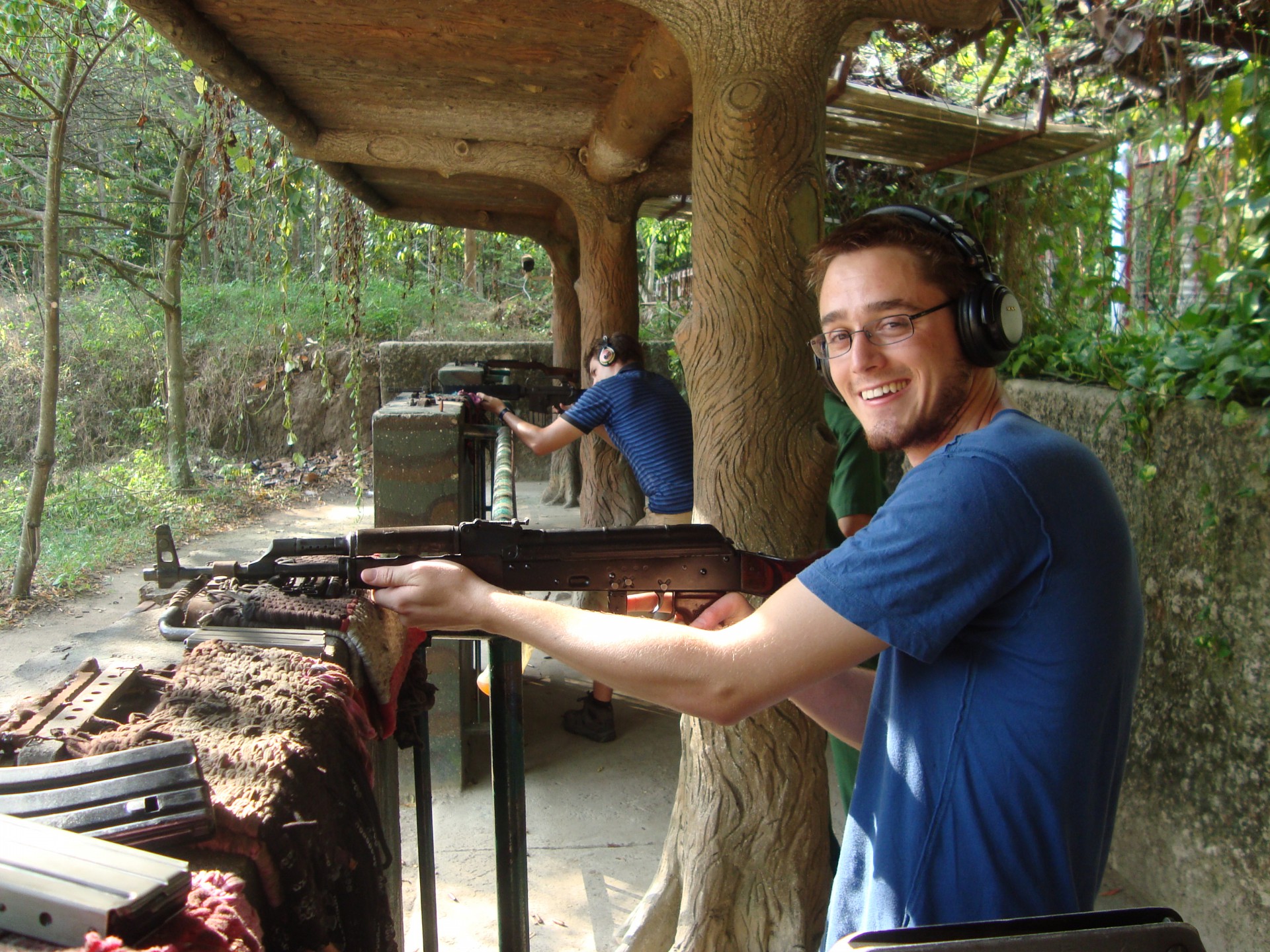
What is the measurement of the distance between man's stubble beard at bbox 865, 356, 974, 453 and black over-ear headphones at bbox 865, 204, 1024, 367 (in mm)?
24

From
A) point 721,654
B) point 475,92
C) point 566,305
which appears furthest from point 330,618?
point 566,305

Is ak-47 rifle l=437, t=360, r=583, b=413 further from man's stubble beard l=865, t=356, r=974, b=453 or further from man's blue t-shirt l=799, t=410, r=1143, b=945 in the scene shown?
man's blue t-shirt l=799, t=410, r=1143, b=945

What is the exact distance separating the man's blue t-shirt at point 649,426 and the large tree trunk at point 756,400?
185 cm

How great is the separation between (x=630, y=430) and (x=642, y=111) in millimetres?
1622

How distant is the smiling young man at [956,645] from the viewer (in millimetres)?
1137

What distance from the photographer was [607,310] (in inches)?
220

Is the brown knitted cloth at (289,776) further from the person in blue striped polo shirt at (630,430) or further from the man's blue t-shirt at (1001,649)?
the person in blue striped polo shirt at (630,430)

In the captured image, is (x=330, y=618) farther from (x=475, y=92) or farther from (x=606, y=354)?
(x=606, y=354)

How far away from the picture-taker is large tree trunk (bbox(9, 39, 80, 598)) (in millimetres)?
6898

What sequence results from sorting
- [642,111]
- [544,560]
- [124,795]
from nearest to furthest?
[124,795] → [544,560] → [642,111]

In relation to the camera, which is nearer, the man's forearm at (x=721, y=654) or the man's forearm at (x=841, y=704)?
the man's forearm at (x=721, y=654)

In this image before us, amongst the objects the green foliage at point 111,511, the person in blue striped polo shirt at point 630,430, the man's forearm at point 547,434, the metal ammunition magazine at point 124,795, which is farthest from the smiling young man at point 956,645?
the green foliage at point 111,511

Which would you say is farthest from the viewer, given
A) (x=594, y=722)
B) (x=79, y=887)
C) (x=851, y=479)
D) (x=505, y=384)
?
(x=505, y=384)

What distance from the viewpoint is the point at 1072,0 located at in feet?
15.5
